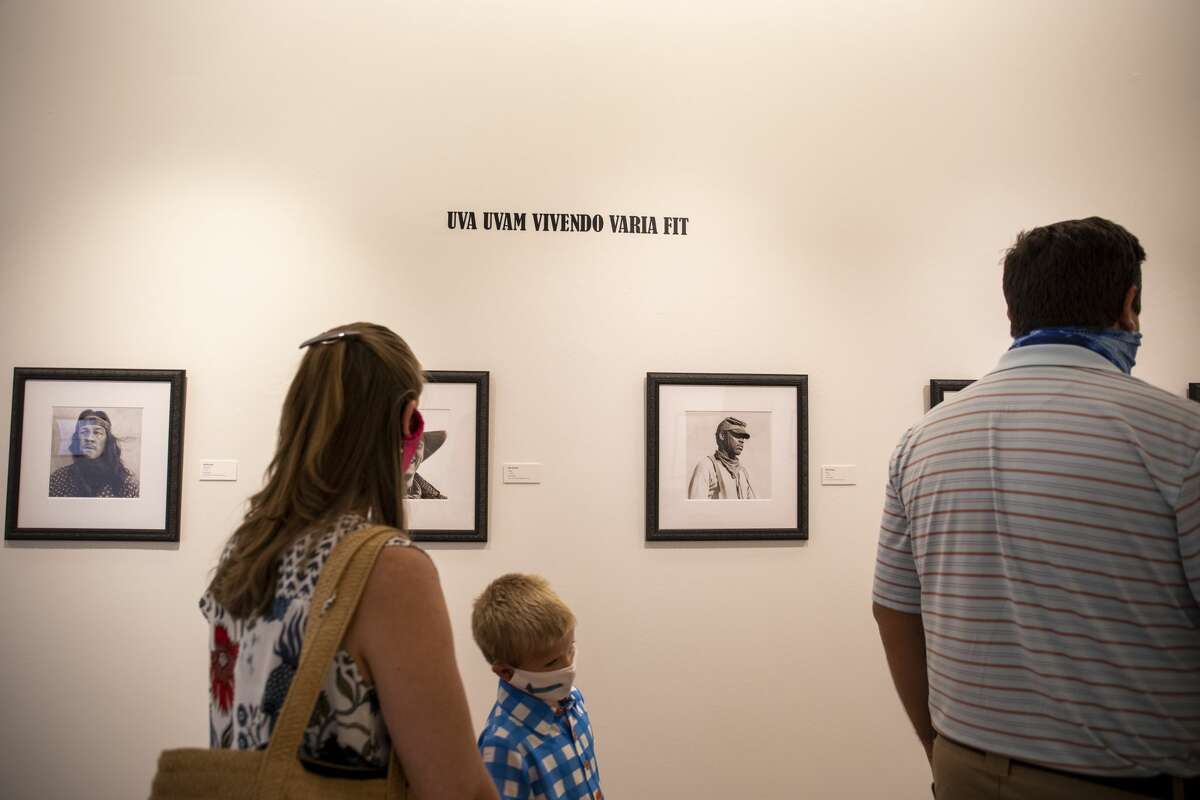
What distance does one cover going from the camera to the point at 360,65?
13.3 feet

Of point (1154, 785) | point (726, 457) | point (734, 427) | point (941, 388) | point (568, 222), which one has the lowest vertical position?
point (1154, 785)

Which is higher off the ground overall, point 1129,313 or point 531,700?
point 1129,313

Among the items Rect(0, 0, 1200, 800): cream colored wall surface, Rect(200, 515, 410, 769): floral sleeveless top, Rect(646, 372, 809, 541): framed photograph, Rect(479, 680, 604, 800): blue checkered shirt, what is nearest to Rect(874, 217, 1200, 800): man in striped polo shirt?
Rect(479, 680, 604, 800): blue checkered shirt

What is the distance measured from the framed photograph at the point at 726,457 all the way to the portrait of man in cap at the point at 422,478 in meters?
0.98

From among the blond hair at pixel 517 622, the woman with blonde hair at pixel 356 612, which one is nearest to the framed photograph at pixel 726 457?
the blond hair at pixel 517 622

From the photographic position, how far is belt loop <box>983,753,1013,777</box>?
1.75m

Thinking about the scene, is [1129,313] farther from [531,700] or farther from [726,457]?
[726,457]

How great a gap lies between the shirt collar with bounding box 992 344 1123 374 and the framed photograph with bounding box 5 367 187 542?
348 cm

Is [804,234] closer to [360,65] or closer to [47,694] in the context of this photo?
[360,65]

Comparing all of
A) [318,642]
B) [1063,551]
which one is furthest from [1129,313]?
[318,642]

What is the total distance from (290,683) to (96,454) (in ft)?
9.96

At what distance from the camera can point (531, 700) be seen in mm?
2203

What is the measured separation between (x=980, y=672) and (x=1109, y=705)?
242 millimetres

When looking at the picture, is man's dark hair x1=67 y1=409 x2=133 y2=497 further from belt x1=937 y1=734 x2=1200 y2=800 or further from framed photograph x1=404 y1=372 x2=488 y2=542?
belt x1=937 y1=734 x2=1200 y2=800
